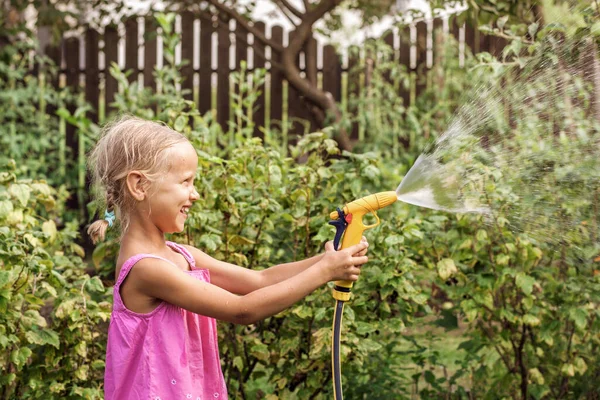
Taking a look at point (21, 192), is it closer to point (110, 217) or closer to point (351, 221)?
point (110, 217)

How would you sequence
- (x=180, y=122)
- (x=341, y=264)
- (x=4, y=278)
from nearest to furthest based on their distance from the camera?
(x=341, y=264) < (x=4, y=278) < (x=180, y=122)

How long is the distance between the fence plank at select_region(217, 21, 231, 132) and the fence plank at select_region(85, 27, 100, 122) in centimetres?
118

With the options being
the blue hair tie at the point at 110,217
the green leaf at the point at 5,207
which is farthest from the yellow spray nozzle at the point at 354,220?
the green leaf at the point at 5,207

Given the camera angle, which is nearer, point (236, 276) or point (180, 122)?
point (236, 276)

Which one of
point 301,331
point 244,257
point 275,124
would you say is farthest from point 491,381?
point 275,124

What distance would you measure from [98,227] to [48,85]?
6.05 meters

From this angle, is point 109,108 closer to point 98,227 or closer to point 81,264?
point 81,264

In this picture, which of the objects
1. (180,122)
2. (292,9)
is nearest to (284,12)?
(292,9)

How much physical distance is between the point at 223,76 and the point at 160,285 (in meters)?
6.11

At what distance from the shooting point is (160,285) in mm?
2051

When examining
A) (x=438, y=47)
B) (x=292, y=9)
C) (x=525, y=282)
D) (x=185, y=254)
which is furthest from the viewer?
(x=292, y=9)

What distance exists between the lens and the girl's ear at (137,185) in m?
2.11

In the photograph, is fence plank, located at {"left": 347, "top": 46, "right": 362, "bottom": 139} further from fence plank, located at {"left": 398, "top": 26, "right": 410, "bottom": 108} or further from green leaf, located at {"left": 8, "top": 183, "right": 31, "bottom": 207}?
green leaf, located at {"left": 8, "top": 183, "right": 31, "bottom": 207}

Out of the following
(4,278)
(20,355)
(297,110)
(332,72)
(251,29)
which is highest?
(251,29)
